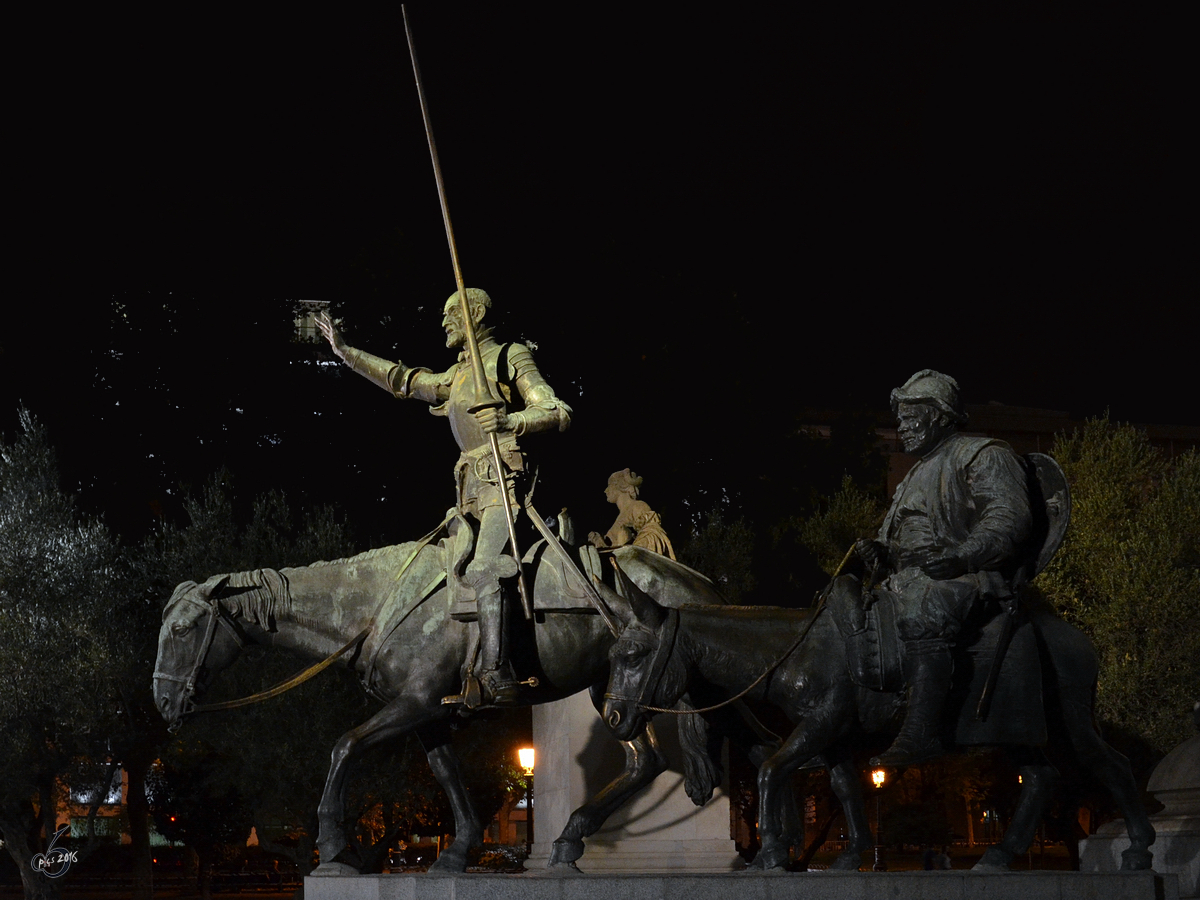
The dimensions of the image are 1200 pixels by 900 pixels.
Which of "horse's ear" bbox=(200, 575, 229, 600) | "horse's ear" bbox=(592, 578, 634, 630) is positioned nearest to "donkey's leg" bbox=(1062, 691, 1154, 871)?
"horse's ear" bbox=(592, 578, 634, 630)

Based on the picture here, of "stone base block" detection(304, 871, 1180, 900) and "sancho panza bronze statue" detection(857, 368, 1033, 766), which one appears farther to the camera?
"sancho panza bronze statue" detection(857, 368, 1033, 766)

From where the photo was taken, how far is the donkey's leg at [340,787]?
1016 cm

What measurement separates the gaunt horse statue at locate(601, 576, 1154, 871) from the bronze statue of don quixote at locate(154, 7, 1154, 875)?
1cm

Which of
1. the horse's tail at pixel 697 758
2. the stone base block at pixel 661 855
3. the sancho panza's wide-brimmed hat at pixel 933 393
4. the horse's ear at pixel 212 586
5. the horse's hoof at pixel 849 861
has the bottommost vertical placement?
the stone base block at pixel 661 855

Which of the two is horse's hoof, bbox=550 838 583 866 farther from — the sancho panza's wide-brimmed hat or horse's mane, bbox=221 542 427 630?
the sancho panza's wide-brimmed hat

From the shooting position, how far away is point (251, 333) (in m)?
28.7

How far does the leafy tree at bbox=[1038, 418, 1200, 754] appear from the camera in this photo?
84.8 feet

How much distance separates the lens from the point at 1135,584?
86.7 ft

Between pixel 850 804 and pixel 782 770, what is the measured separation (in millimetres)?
861

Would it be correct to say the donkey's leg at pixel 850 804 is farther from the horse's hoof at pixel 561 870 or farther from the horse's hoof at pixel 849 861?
the horse's hoof at pixel 561 870

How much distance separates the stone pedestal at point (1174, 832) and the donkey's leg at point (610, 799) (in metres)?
4.18

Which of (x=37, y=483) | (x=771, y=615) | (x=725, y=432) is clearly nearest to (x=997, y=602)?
(x=771, y=615)

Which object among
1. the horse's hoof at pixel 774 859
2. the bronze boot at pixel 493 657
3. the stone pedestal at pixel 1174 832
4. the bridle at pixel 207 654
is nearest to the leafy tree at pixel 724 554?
the stone pedestal at pixel 1174 832

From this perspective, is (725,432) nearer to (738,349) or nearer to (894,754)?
(738,349)
